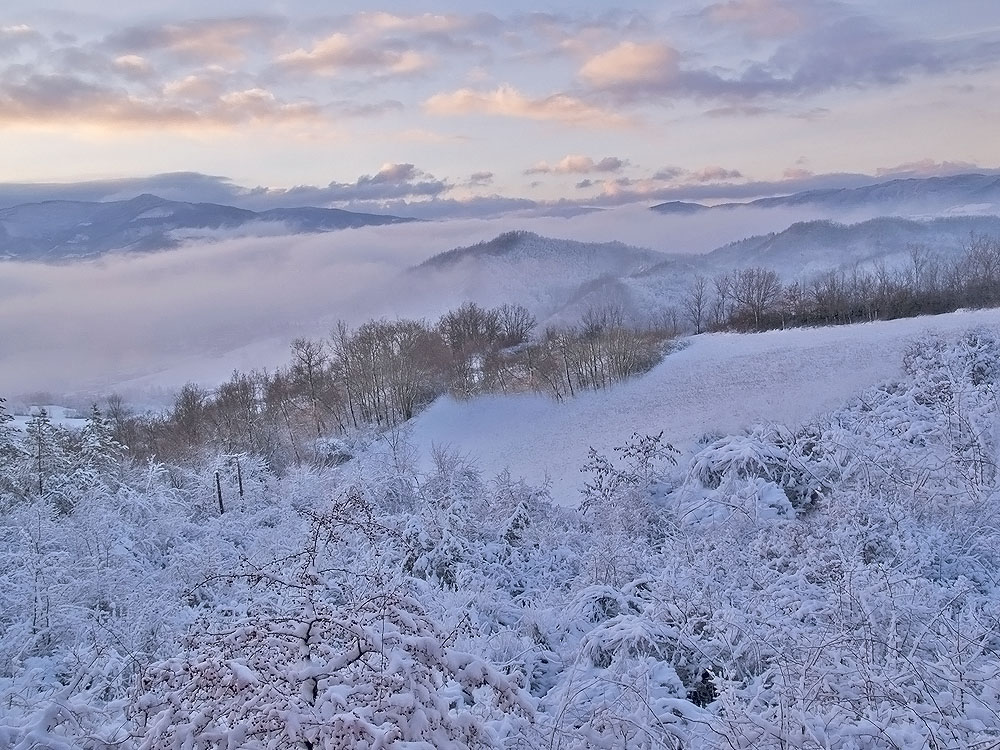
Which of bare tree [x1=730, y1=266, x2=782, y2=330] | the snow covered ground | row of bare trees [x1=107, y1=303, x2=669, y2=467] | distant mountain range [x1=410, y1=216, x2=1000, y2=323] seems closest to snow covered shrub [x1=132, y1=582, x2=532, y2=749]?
the snow covered ground

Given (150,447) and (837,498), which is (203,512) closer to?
(837,498)

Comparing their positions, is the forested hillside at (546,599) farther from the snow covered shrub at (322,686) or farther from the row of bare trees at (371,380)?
the row of bare trees at (371,380)

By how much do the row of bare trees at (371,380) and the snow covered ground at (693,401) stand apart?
221 centimetres

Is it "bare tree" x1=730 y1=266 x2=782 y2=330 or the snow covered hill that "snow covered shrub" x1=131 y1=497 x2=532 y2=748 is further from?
the snow covered hill

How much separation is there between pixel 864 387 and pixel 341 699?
2112 cm

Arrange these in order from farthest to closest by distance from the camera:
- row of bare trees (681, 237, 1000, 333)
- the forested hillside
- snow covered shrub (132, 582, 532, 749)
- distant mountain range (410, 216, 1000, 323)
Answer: distant mountain range (410, 216, 1000, 323), row of bare trees (681, 237, 1000, 333), the forested hillside, snow covered shrub (132, 582, 532, 749)

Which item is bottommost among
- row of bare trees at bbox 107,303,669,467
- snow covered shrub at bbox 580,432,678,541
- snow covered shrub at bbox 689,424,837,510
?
row of bare trees at bbox 107,303,669,467

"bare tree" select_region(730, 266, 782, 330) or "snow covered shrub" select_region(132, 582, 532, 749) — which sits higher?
"snow covered shrub" select_region(132, 582, 532, 749)

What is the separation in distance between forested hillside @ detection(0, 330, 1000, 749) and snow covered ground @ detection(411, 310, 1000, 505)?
2981 mm

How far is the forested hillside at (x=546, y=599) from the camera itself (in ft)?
11.4

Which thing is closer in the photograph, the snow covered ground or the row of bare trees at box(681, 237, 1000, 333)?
the snow covered ground

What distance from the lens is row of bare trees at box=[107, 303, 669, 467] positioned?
35406 millimetres

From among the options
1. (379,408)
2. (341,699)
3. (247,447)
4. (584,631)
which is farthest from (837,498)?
(379,408)

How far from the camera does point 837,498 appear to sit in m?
10.6
